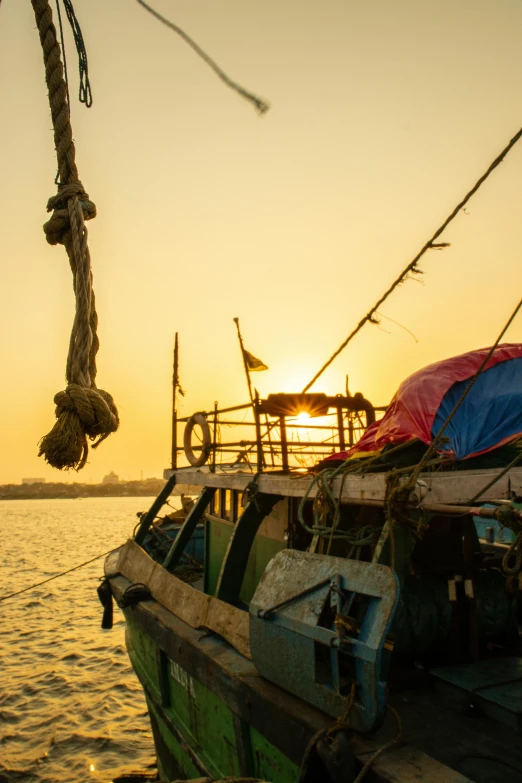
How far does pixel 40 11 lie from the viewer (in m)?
2.35

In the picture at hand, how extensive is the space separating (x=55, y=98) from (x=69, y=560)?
1654 inches

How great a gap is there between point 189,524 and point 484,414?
583cm

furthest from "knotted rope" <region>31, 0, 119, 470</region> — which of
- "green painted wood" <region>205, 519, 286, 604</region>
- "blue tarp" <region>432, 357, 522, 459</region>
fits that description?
"green painted wood" <region>205, 519, 286, 604</region>

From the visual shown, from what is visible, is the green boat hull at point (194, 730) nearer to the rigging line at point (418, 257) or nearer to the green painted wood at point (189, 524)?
the green painted wood at point (189, 524)

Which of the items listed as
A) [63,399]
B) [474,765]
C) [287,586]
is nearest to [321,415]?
[287,586]

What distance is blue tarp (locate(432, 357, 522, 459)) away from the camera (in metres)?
5.59

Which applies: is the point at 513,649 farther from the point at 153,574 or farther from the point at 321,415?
the point at 153,574

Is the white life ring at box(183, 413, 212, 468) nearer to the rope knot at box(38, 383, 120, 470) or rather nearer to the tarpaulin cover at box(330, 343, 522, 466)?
the tarpaulin cover at box(330, 343, 522, 466)

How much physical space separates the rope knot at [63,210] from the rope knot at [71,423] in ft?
2.63

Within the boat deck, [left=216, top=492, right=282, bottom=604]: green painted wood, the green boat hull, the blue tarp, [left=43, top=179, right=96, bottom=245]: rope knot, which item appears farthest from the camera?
[left=216, top=492, right=282, bottom=604]: green painted wood

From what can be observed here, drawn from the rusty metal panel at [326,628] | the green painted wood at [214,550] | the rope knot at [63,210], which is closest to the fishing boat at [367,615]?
the rusty metal panel at [326,628]

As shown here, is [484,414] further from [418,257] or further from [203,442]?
[203,442]

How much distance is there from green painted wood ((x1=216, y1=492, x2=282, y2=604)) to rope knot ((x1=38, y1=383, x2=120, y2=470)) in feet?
A: 18.2

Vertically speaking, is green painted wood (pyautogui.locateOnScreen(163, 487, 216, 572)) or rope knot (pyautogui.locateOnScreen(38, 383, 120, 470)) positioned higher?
rope knot (pyautogui.locateOnScreen(38, 383, 120, 470))
